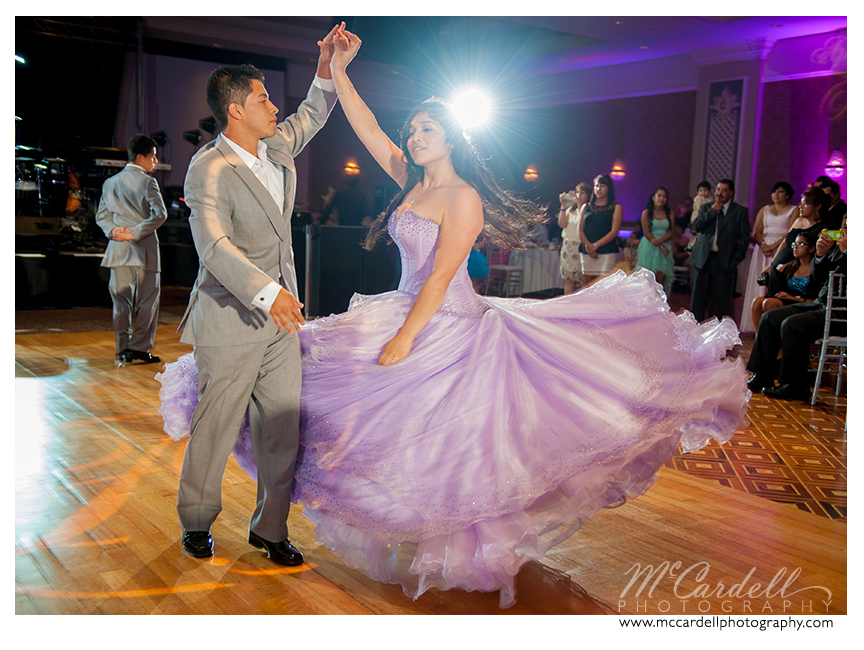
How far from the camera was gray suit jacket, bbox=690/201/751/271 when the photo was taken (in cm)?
718

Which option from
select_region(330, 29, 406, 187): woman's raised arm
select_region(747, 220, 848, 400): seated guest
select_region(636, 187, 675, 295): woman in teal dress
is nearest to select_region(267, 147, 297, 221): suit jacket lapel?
select_region(330, 29, 406, 187): woman's raised arm

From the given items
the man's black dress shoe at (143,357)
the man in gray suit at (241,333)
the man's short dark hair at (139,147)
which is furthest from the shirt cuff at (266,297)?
the man's black dress shoe at (143,357)

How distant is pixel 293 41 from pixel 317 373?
11515mm

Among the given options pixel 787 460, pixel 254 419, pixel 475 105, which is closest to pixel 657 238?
pixel 475 105

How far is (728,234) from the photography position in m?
7.18

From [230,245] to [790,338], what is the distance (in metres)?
4.35

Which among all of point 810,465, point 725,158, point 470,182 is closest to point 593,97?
point 725,158

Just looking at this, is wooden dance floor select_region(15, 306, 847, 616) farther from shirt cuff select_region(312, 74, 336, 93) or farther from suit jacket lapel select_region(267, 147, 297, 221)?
shirt cuff select_region(312, 74, 336, 93)

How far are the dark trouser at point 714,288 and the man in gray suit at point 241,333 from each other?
5879 millimetres

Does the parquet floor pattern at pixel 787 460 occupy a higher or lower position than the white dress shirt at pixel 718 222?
lower

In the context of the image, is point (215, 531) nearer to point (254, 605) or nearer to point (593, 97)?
point (254, 605)

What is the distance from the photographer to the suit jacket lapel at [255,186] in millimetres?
2229

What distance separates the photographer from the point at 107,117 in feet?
33.2

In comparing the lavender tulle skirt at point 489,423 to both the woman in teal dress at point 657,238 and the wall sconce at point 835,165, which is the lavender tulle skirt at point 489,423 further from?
the wall sconce at point 835,165
